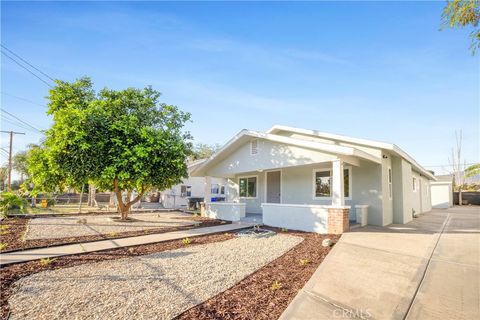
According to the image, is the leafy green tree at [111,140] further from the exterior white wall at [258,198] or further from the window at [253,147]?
the exterior white wall at [258,198]

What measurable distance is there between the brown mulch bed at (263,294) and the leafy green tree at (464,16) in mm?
4865

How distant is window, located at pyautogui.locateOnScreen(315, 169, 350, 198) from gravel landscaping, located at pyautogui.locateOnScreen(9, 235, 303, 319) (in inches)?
256

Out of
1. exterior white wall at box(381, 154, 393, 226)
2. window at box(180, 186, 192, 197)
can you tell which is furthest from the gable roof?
window at box(180, 186, 192, 197)

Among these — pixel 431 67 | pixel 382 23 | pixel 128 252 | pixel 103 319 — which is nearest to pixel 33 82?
pixel 128 252

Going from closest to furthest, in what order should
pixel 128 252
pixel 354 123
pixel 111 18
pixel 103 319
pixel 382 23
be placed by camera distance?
pixel 103 319 → pixel 128 252 → pixel 382 23 → pixel 111 18 → pixel 354 123

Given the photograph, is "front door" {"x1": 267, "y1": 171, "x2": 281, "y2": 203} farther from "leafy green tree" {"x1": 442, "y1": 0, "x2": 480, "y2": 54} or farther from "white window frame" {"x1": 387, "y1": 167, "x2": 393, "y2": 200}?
"leafy green tree" {"x1": 442, "y1": 0, "x2": 480, "y2": 54}

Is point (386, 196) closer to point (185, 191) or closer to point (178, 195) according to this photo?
point (178, 195)

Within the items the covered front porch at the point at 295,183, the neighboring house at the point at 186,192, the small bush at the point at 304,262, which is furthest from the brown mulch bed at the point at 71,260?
the neighboring house at the point at 186,192

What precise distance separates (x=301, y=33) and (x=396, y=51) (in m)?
4.00

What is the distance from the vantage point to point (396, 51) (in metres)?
10.5

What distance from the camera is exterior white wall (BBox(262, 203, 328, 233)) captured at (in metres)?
9.52

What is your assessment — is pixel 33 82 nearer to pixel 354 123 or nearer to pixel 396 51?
pixel 396 51

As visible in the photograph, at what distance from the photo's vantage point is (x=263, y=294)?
4168 mm

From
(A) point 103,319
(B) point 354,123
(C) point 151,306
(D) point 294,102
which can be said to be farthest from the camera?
(B) point 354,123
